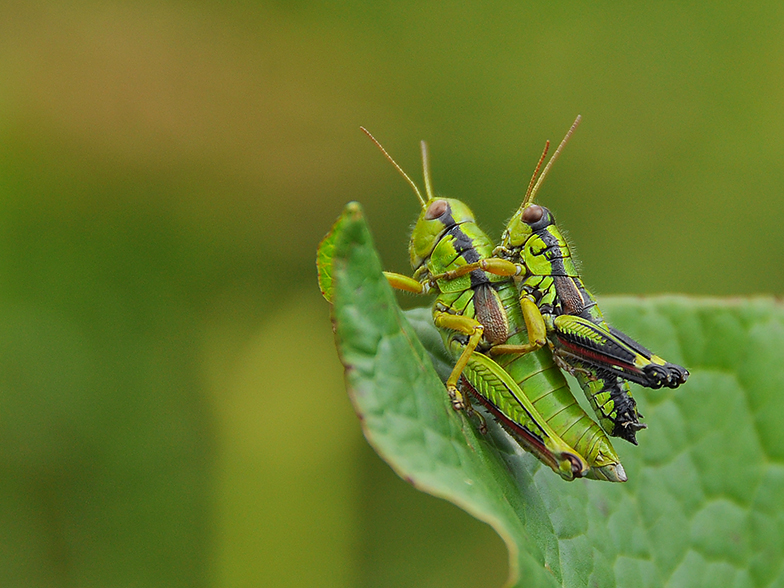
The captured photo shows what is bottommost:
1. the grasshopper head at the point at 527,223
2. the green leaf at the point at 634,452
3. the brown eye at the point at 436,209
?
the green leaf at the point at 634,452

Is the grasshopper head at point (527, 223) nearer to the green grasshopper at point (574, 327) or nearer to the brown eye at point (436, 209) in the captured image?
the green grasshopper at point (574, 327)

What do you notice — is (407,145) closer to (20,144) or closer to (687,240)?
(687,240)

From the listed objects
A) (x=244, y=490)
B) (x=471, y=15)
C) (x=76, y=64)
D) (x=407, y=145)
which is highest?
(x=471, y=15)

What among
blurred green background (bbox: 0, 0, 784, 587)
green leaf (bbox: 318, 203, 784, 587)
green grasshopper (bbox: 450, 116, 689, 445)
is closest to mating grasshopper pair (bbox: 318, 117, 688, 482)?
green grasshopper (bbox: 450, 116, 689, 445)

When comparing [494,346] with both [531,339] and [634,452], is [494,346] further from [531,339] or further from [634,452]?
[634,452]

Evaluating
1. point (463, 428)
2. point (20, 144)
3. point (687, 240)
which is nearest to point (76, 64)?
point (20, 144)

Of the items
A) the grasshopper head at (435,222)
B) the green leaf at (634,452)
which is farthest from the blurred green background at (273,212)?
the green leaf at (634,452)

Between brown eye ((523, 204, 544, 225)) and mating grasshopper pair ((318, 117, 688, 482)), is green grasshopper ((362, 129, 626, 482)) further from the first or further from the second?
brown eye ((523, 204, 544, 225))
